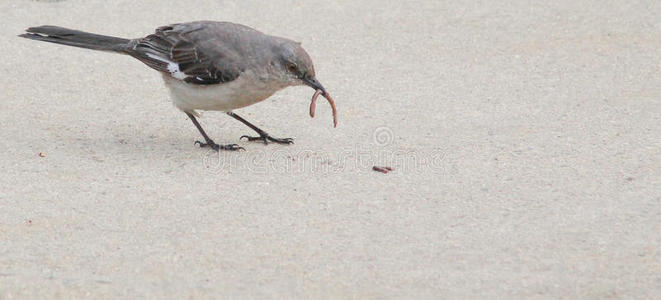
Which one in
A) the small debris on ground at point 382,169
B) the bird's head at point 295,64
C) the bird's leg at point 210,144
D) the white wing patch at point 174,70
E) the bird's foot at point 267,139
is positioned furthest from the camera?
the bird's foot at point 267,139

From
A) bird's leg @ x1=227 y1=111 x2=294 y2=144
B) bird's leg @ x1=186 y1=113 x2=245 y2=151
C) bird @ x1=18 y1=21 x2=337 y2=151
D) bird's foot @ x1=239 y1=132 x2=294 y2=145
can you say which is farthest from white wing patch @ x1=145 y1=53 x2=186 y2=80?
bird's foot @ x1=239 y1=132 x2=294 y2=145

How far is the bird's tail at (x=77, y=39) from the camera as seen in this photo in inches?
257

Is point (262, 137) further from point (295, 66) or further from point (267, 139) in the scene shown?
point (295, 66)

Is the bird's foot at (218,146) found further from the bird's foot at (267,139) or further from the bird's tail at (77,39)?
the bird's tail at (77,39)

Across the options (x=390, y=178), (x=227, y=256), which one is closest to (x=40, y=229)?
(x=227, y=256)

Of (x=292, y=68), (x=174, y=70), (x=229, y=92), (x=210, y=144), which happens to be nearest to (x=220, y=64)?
(x=229, y=92)

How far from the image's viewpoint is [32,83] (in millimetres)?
7297

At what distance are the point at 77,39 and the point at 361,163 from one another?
7.41 feet

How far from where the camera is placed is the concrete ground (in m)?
4.44

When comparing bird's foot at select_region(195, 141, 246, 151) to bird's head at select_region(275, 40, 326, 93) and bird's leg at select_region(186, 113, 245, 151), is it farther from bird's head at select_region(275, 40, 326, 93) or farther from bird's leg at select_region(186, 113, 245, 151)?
bird's head at select_region(275, 40, 326, 93)

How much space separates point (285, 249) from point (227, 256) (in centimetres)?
30

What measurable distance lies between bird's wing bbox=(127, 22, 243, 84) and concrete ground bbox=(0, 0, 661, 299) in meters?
0.55

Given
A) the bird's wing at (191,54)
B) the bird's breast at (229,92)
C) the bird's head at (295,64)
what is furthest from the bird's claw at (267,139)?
the bird's wing at (191,54)

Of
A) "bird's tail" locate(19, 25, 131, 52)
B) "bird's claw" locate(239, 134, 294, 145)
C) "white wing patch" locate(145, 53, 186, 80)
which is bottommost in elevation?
"bird's claw" locate(239, 134, 294, 145)
